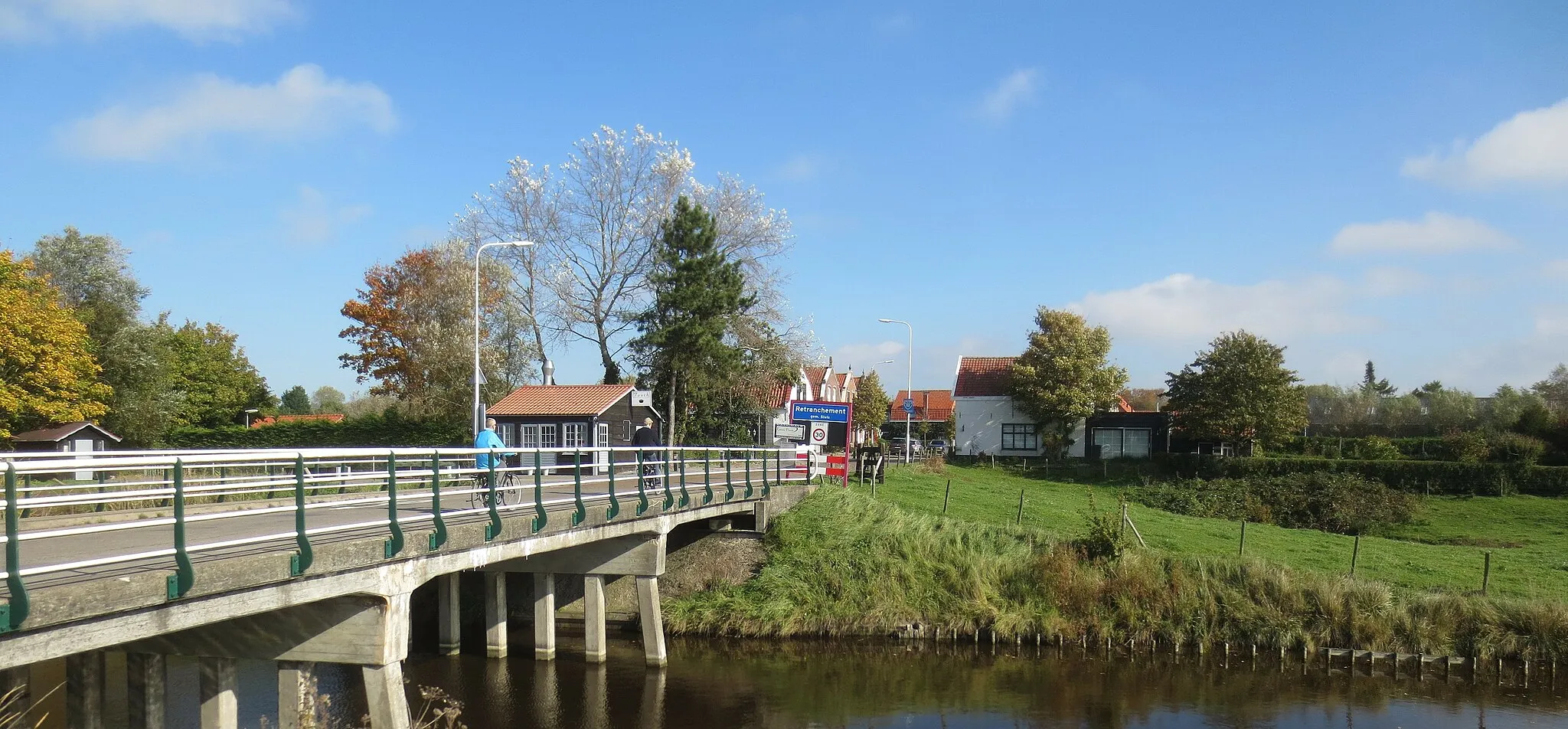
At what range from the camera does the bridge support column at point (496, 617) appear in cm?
1758

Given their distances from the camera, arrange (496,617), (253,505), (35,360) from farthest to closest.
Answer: (35,360) → (496,617) → (253,505)

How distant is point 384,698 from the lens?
9.69 metres

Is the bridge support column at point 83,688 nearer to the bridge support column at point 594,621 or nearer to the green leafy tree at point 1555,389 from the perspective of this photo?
the bridge support column at point 594,621

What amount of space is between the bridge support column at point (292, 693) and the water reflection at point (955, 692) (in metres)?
4.57

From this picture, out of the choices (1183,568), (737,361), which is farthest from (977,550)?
(737,361)

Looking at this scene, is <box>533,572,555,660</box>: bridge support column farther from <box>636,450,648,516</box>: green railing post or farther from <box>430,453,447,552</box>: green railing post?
<box>430,453,447,552</box>: green railing post

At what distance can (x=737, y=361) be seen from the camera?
35.5 meters

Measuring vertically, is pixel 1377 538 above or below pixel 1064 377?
below

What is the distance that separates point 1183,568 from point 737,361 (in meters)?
19.2

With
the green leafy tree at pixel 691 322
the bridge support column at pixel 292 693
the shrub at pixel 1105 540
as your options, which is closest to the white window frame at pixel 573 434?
the green leafy tree at pixel 691 322

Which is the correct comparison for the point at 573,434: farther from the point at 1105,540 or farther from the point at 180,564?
the point at 180,564


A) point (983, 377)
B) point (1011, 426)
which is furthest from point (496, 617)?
point (983, 377)

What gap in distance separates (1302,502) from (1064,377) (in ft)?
51.4

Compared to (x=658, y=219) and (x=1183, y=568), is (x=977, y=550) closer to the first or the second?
(x=1183, y=568)
